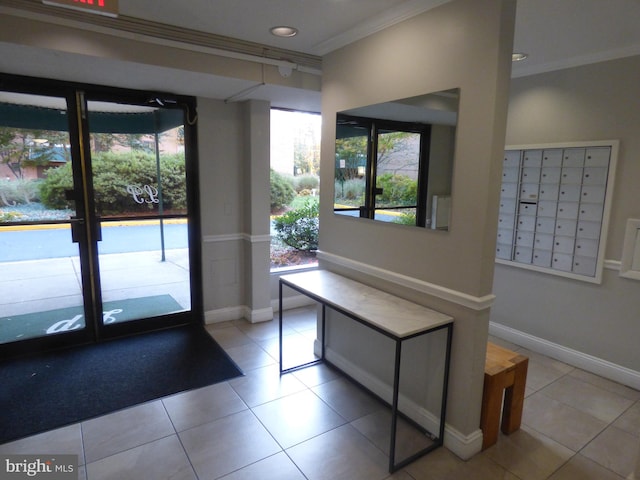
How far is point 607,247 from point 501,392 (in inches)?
61.9

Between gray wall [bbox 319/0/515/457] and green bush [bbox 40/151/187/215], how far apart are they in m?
1.88

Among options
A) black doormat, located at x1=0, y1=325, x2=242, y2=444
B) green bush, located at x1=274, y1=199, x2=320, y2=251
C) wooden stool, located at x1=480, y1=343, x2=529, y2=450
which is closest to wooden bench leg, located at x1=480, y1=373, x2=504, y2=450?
wooden stool, located at x1=480, y1=343, x2=529, y2=450

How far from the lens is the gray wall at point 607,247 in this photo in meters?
2.75

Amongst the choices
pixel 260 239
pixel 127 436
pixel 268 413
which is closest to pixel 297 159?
pixel 260 239

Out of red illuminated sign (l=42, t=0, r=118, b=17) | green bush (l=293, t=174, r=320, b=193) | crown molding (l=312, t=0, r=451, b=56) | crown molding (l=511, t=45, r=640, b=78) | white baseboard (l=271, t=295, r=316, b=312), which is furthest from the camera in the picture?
green bush (l=293, t=174, r=320, b=193)

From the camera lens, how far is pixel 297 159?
14.9ft

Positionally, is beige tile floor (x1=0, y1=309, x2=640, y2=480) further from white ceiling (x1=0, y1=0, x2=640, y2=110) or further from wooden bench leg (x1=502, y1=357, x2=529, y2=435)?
white ceiling (x1=0, y1=0, x2=640, y2=110)

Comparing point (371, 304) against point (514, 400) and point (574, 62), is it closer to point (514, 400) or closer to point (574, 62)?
point (514, 400)

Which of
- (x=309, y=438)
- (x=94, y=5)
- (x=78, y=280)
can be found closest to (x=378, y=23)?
(x=94, y=5)

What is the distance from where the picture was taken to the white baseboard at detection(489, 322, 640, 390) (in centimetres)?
285

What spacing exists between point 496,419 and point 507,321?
63.1 inches

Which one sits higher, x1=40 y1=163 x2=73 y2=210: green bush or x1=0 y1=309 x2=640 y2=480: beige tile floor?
x1=40 y1=163 x2=73 y2=210: green bush

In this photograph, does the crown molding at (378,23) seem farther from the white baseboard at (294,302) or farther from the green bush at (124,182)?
the white baseboard at (294,302)

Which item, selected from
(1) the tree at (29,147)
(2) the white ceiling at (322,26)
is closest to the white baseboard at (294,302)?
(2) the white ceiling at (322,26)
